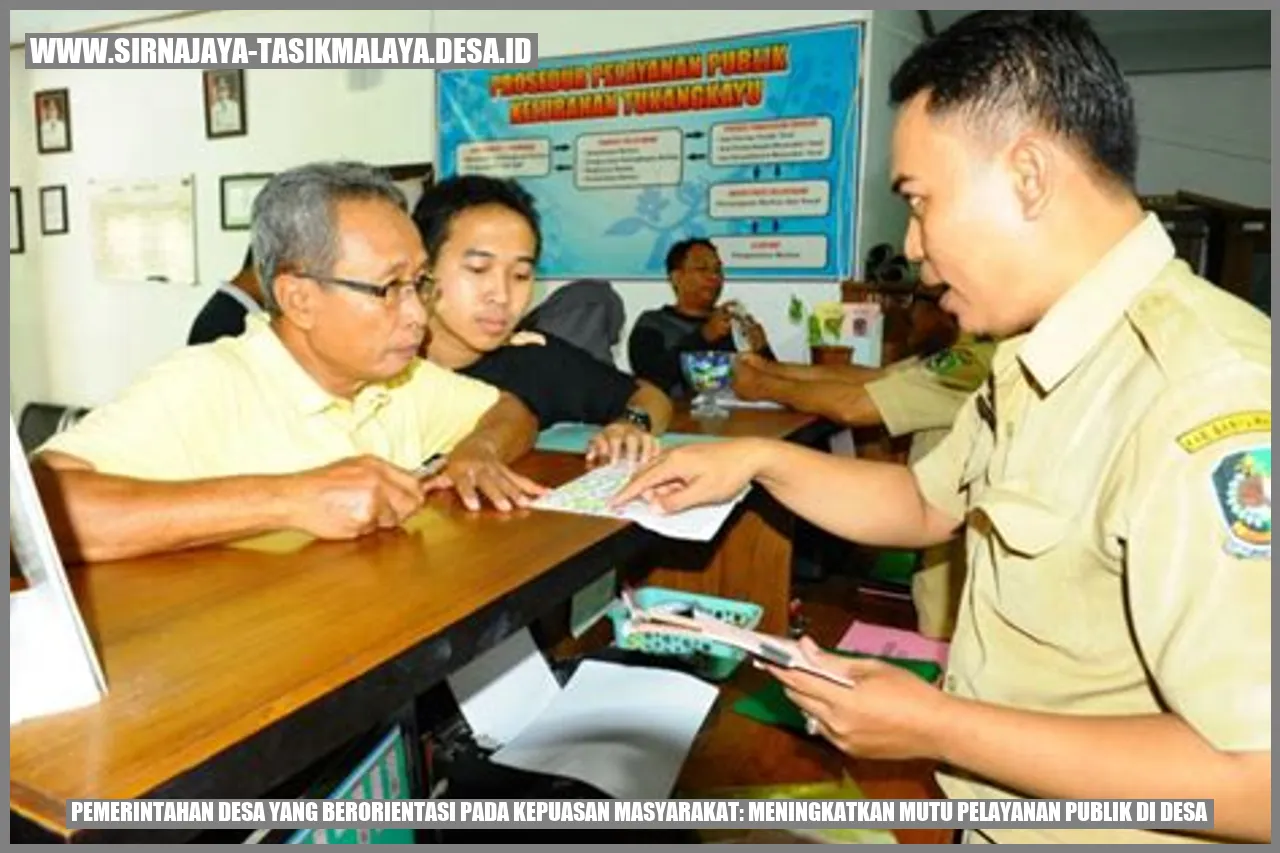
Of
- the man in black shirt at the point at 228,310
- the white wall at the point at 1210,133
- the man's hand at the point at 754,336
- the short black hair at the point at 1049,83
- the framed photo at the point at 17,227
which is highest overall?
the white wall at the point at 1210,133

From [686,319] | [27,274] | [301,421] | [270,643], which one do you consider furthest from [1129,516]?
[27,274]

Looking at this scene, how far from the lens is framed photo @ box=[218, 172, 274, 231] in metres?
4.27

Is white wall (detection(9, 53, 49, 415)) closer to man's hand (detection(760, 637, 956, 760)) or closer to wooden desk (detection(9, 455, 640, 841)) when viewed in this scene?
wooden desk (detection(9, 455, 640, 841))

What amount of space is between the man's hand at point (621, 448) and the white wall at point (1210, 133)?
4380mm

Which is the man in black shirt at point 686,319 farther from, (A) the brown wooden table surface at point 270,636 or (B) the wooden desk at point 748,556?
(A) the brown wooden table surface at point 270,636

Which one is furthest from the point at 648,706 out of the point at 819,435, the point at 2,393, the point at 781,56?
the point at 781,56

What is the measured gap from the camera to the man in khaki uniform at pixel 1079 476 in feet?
1.94

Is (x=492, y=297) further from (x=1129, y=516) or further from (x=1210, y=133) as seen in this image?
(x=1210, y=133)

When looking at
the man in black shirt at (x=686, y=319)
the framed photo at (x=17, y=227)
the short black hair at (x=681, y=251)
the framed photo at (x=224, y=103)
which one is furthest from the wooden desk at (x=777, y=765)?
the framed photo at (x=17, y=227)

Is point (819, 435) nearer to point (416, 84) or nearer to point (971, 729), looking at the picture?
point (971, 729)

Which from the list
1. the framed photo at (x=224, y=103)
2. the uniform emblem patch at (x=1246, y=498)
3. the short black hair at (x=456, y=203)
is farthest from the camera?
the framed photo at (x=224, y=103)

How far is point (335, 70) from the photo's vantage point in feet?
13.5

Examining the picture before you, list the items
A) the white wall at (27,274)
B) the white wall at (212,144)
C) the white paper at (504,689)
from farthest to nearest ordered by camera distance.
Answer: the white wall at (27,274), the white wall at (212,144), the white paper at (504,689)
